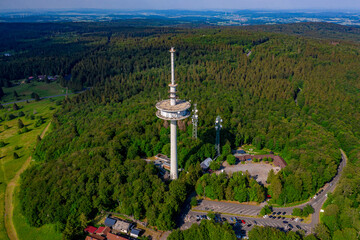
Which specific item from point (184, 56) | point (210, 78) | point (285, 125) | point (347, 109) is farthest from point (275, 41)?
point (285, 125)

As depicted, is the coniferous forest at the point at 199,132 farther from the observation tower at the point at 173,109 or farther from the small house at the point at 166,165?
the observation tower at the point at 173,109

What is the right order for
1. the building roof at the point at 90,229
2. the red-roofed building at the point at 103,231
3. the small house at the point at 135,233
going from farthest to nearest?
the building roof at the point at 90,229
the red-roofed building at the point at 103,231
the small house at the point at 135,233

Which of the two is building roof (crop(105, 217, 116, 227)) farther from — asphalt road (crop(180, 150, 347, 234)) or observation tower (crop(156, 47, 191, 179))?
observation tower (crop(156, 47, 191, 179))

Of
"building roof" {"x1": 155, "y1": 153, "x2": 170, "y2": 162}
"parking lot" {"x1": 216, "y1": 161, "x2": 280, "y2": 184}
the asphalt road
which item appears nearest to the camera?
Result: the asphalt road

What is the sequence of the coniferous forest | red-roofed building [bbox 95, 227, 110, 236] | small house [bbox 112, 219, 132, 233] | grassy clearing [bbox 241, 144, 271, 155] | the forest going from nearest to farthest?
1. red-roofed building [bbox 95, 227, 110, 236]
2. small house [bbox 112, 219, 132, 233]
3. the coniferous forest
4. the forest
5. grassy clearing [bbox 241, 144, 271, 155]

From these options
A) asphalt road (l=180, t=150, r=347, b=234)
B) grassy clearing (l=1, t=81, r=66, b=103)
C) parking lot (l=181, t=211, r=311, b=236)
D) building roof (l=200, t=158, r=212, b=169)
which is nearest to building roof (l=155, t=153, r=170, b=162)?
building roof (l=200, t=158, r=212, b=169)

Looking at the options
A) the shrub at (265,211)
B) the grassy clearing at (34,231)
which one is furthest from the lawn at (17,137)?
the shrub at (265,211)

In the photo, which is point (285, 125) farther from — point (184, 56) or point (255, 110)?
point (184, 56)
